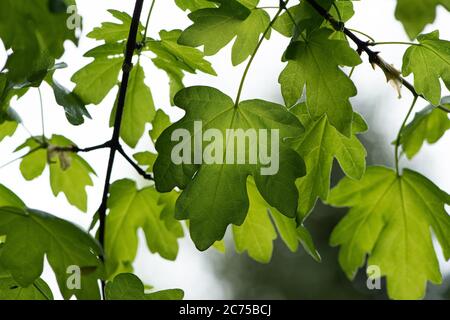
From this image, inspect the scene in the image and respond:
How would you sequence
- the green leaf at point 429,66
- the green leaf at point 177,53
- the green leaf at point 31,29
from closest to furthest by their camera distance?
1. the green leaf at point 31,29
2. the green leaf at point 429,66
3. the green leaf at point 177,53

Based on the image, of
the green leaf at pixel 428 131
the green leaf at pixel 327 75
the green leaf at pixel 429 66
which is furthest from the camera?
the green leaf at pixel 428 131

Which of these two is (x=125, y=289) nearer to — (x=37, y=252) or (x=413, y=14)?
(x=37, y=252)

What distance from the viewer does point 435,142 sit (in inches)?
64.8

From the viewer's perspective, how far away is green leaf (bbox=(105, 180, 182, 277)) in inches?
61.2

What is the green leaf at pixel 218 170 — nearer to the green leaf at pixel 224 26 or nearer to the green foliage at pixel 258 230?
the green leaf at pixel 224 26

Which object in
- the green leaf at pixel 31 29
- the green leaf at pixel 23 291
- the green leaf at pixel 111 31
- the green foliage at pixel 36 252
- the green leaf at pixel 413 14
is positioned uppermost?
the green leaf at pixel 111 31

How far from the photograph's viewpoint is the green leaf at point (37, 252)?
101 cm

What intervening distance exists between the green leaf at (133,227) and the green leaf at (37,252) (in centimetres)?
50

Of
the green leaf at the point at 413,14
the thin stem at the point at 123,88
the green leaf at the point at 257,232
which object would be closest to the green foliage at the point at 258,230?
the green leaf at the point at 257,232

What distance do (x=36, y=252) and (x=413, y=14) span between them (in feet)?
2.12

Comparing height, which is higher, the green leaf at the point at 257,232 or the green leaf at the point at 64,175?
the green leaf at the point at 64,175

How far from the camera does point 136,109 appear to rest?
1.47 metres

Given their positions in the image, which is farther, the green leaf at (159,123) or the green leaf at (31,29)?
the green leaf at (159,123)
